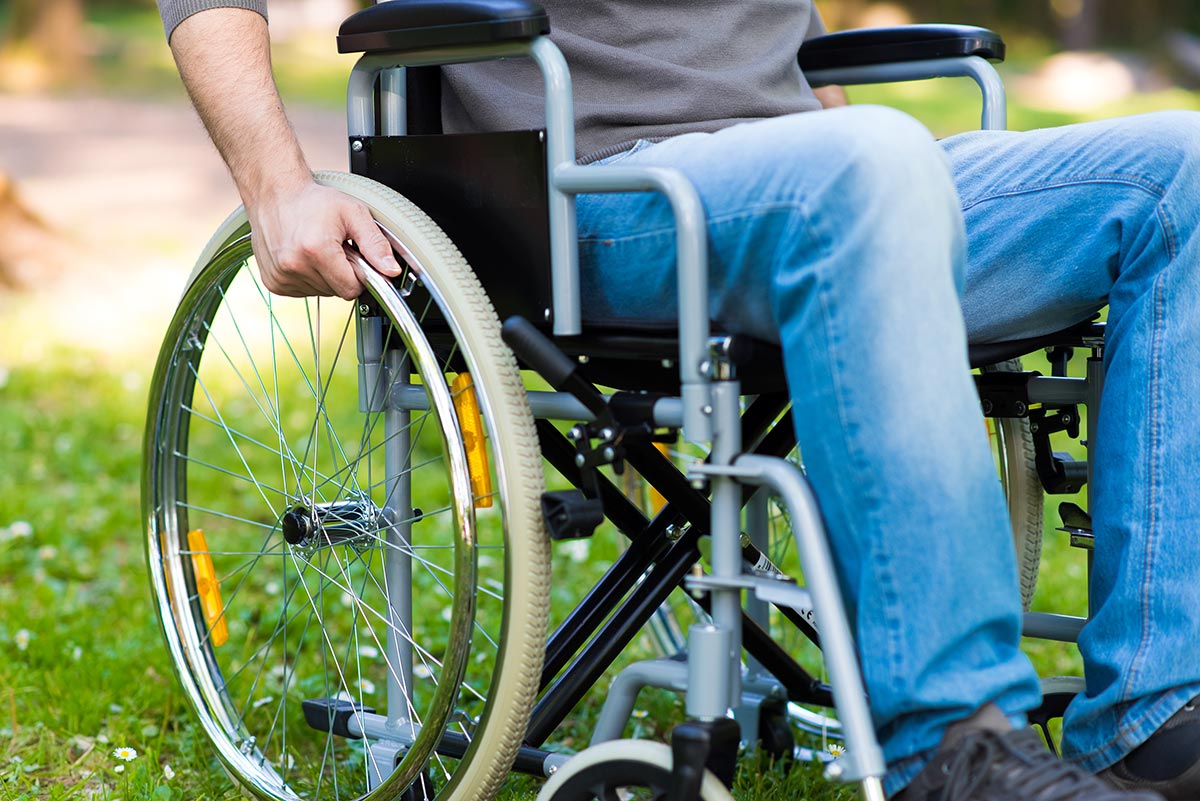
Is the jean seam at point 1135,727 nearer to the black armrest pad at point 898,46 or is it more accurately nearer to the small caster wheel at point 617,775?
the small caster wheel at point 617,775

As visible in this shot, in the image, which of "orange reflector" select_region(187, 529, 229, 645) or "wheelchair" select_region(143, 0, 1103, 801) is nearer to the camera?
"wheelchair" select_region(143, 0, 1103, 801)

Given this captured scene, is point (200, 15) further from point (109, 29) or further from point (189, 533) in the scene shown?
point (109, 29)

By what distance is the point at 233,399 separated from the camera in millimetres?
3648

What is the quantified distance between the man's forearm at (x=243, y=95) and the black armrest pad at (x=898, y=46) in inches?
30.4

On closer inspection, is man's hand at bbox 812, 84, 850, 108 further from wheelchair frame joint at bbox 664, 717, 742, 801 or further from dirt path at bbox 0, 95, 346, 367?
dirt path at bbox 0, 95, 346, 367

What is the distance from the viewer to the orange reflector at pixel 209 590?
165 cm

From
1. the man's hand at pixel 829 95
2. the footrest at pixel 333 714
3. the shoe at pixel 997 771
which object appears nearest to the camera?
the shoe at pixel 997 771

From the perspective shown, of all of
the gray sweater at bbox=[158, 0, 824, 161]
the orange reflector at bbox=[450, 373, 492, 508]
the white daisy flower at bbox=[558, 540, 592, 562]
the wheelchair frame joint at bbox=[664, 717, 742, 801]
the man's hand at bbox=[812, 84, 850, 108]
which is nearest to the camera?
the wheelchair frame joint at bbox=[664, 717, 742, 801]

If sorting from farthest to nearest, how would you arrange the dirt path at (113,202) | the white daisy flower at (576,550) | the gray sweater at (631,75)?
1. the dirt path at (113,202)
2. the white daisy flower at (576,550)
3. the gray sweater at (631,75)

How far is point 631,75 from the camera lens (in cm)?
141

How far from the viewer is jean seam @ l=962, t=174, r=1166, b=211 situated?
1313 mm

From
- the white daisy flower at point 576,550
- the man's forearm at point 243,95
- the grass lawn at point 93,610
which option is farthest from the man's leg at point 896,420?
the white daisy flower at point 576,550

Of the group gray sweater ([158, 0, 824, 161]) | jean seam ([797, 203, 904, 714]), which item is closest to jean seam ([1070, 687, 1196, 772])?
jean seam ([797, 203, 904, 714])

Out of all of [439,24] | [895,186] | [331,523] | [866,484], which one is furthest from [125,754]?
[895,186]
